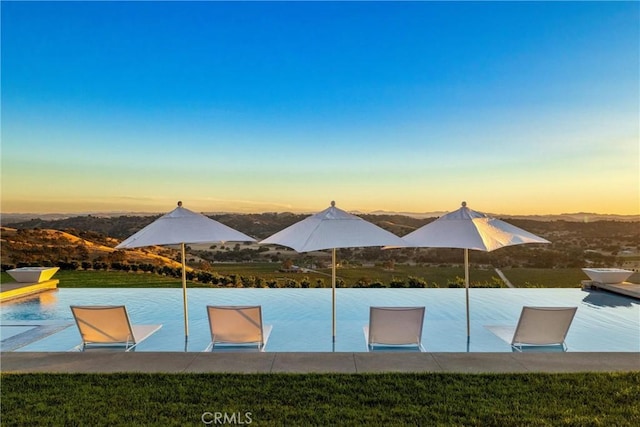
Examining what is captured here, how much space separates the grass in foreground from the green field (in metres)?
8.43

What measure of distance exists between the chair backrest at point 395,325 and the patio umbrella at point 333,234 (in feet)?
3.14

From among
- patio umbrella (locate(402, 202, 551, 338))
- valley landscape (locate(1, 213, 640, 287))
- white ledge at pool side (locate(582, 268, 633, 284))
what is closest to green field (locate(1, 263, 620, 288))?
valley landscape (locate(1, 213, 640, 287))

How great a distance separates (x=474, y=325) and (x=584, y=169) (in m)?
11.7

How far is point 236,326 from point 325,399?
222 centimetres

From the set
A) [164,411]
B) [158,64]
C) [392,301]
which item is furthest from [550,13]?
[164,411]

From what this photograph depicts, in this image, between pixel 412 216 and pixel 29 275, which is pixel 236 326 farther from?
pixel 412 216

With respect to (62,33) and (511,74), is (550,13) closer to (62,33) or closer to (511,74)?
(511,74)

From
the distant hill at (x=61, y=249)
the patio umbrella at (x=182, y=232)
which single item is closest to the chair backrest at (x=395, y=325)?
the patio umbrella at (x=182, y=232)

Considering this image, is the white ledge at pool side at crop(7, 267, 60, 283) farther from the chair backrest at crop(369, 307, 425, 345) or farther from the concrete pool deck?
the chair backrest at crop(369, 307, 425, 345)

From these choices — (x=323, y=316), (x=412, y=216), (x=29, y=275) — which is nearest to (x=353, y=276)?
(x=323, y=316)

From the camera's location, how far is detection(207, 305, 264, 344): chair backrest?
6145mm

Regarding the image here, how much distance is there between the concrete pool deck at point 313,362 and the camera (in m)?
5.39

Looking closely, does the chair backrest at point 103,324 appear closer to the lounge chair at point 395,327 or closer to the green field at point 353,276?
the lounge chair at point 395,327

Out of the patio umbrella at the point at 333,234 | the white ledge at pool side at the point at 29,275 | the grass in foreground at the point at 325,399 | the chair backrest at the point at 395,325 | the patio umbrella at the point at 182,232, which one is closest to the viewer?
the grass in foreground at the point at 325,399
